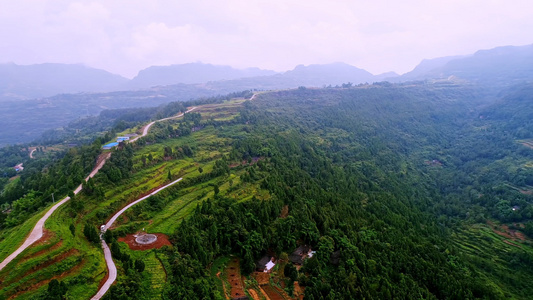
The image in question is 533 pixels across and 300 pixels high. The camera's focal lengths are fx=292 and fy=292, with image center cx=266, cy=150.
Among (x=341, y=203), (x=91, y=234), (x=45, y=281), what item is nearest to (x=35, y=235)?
(x=91, y=234)

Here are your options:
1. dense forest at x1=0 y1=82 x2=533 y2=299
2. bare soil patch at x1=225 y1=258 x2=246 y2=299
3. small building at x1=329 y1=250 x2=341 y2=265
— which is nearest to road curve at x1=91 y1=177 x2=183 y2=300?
dense forest at x1=0 y1=82 x2=533 y2=299

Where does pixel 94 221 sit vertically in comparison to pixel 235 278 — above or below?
above

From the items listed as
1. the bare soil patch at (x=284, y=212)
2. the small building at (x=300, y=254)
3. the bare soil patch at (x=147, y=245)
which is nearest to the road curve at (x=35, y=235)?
the bare soil patch at (x=147, y=245)

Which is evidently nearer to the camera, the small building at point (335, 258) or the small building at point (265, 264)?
the small building at point (265, 264)

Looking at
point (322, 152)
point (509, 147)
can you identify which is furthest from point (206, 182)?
point (509, 147)

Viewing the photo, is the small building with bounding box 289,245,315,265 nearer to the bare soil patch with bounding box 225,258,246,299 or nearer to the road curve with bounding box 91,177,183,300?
the bare soil patch with bounding box 225,258,246,299

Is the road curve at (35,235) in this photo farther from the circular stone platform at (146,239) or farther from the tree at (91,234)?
the circular stone platform at (146,239)

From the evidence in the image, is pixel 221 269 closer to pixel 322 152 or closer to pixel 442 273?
pixel 442 273

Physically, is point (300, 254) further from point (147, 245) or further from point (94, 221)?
point (94, 221)
